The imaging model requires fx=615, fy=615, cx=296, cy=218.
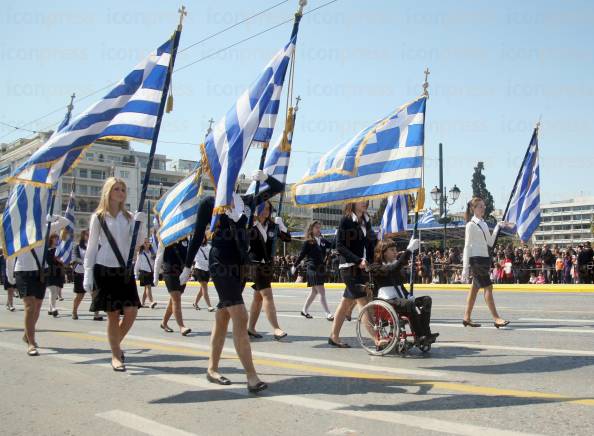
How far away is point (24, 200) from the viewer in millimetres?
8828

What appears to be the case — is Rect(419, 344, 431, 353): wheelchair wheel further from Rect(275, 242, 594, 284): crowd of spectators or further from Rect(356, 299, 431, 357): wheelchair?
Rect(275, 242, 594, 284): crowd of spectators

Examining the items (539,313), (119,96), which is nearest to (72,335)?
(119,96)

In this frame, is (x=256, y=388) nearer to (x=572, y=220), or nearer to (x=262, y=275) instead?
(x=262, y=275)

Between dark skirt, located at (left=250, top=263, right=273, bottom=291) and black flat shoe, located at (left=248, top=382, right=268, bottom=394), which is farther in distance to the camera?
dark skirt, located at (left=250, top=263, right=273, bottom=291)

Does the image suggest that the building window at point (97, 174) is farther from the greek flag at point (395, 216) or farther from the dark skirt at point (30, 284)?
the dark skirt at point (30, 284)

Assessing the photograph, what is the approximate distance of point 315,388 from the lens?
5.46 m

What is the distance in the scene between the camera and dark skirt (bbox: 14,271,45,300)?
8227 millimetres

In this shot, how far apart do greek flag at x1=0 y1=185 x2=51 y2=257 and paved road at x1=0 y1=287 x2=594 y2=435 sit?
1.45m

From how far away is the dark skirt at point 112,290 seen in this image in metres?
6.45

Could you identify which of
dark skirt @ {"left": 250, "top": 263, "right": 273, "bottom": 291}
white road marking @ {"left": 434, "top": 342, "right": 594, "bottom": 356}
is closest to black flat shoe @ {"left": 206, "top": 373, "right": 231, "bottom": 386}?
dark skirt @ {"left": 250, "top": 263, "right": 273, "bottom": 291}

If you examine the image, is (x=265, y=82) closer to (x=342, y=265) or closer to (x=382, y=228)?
(x=342, y=265)

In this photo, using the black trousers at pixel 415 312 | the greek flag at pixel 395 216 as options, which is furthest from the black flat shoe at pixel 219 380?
the greek flag at pixel 395 216

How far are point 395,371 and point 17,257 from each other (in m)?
5.54

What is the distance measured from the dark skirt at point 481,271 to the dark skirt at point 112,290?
17.4ft
